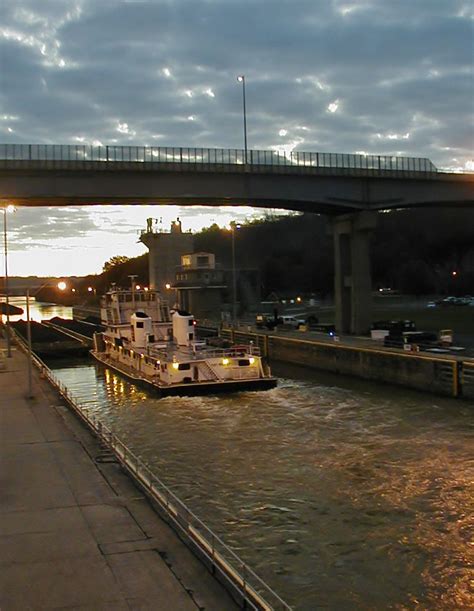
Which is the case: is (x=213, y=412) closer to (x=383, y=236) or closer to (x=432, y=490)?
(x=432, y=490)

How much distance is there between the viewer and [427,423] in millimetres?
27750

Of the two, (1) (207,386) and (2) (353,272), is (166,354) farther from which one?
(2) (353,272)

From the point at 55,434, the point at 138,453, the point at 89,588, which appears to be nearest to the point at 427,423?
the point at 138,453

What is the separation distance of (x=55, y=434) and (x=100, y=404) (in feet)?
47.9

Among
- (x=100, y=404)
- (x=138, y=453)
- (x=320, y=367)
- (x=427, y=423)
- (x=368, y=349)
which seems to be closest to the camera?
(x=138, y=453)

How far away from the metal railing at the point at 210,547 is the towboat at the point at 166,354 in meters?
16.4

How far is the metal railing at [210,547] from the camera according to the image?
927cm

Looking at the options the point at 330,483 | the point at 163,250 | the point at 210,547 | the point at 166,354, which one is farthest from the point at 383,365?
the point at 163,250

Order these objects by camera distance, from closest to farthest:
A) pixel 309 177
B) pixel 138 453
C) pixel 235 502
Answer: pixel 235 502
pixel 138 453
pixel 309 177

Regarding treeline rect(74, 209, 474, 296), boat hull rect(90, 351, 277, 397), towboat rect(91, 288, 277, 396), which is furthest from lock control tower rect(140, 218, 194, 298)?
boat hull rect(90, 351, 277, 397)

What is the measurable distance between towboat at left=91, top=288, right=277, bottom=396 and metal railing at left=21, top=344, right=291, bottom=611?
1644 cm

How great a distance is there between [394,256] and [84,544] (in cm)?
12454

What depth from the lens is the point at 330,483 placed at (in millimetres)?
19391

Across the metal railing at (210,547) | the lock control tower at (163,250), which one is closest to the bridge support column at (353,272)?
the metal railing at (210,547)
